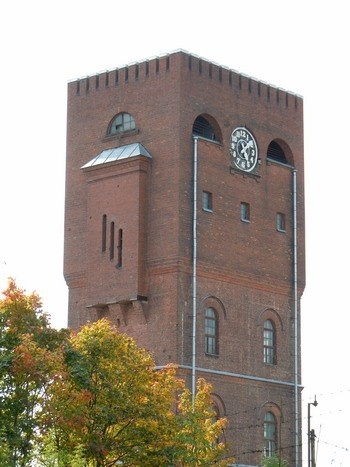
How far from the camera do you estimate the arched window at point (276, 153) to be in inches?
3130

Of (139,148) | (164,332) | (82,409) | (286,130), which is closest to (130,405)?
(82,409)

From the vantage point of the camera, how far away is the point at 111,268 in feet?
243

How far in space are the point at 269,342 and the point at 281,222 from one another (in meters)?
5.99

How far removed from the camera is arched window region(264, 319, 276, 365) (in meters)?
76.7

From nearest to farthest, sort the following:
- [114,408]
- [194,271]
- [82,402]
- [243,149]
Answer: [82,402] < [114,408] < [194,271] < [243,149]

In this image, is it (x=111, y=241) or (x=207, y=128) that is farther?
(x=207, y=128)

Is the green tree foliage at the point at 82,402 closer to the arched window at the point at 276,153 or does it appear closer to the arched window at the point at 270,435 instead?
the arched window at the point at 270,435

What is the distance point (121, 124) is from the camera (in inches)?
3012

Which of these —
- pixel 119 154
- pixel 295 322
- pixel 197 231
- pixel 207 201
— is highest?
pixel 119 154

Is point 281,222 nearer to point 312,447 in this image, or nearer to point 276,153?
point 276,153

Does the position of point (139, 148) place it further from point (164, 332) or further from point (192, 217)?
point (164, 332)

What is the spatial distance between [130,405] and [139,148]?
19986mm

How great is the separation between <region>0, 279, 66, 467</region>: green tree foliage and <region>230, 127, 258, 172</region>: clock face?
24.0 meters

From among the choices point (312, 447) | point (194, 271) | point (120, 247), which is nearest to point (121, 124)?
point (120, 247)
